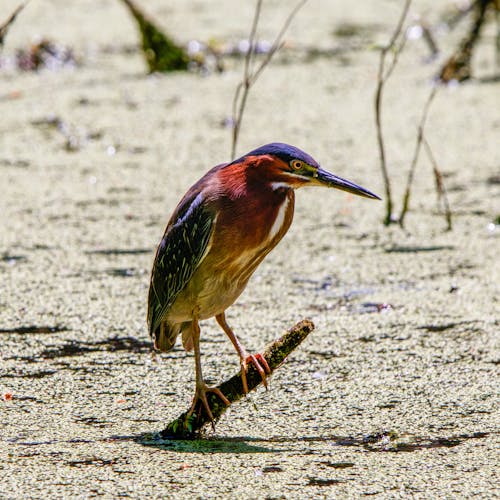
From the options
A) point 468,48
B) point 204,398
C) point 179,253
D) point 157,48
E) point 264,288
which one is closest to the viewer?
point 204,398

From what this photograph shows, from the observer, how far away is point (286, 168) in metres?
2.18

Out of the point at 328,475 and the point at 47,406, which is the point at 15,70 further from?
the point at 328,475

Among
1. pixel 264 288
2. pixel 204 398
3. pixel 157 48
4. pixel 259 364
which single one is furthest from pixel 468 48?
pixel 204 398

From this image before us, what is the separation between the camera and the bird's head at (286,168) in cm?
217

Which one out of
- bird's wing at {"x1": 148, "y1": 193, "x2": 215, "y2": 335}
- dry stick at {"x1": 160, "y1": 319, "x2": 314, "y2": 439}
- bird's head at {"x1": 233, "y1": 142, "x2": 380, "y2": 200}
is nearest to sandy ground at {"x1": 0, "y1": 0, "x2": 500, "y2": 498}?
dry stick at {"x1": 160, "y1": 319, "x2": 314, "y2": 439}

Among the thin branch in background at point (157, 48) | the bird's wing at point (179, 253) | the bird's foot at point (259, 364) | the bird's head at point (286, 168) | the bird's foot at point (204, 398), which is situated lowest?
the bird's foot at point (204, 398)

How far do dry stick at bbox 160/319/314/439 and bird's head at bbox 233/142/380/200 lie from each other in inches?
11.7

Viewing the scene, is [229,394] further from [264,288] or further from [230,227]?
[264,288]

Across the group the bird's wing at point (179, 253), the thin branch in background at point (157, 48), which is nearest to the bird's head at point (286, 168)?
the bird's wing at point (179, 253)

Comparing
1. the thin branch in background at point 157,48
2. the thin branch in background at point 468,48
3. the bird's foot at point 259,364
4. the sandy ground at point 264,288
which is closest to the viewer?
the sandy ground at point 264,288

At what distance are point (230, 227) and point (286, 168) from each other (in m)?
0.16

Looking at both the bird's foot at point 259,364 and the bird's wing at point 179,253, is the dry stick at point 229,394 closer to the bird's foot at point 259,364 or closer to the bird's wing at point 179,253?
the bird's foot at point 259,364

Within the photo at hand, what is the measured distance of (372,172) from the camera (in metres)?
3.93

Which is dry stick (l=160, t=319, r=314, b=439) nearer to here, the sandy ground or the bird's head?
the sandy ground
